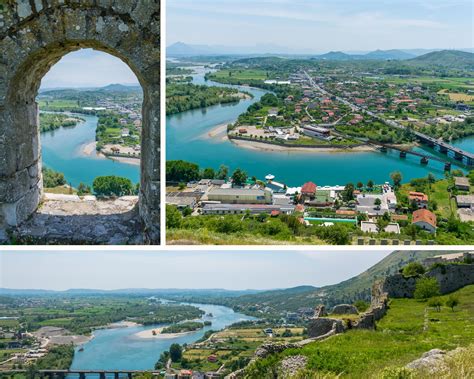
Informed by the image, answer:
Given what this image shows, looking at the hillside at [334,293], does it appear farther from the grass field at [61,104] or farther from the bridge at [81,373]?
the grass field at [61,104]

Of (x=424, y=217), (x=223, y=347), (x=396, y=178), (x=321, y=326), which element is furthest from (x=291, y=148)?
(x=321, y=326)

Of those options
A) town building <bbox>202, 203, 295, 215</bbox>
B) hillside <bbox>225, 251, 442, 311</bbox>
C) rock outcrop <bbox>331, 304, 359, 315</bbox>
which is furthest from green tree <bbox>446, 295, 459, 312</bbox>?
town building <bbox>202, 203, 295, 215</bbox>

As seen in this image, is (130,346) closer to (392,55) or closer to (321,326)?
(392,55)

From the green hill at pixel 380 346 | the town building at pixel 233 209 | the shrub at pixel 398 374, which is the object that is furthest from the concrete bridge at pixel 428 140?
the shrub at pixel 398 374

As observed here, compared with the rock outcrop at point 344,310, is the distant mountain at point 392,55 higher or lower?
higher

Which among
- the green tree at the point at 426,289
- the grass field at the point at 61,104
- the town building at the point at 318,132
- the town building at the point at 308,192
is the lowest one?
the green tree at the point at 426,289
